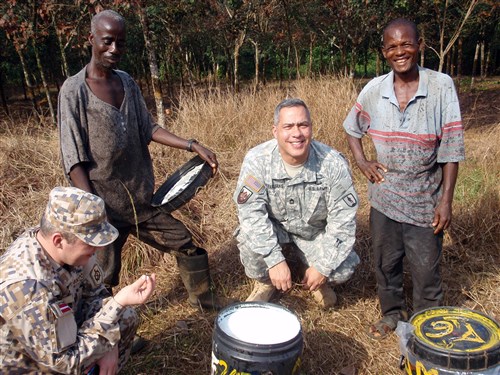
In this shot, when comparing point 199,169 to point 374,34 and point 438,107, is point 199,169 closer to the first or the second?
point 438,107

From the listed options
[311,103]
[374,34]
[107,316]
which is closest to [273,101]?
[311,103]

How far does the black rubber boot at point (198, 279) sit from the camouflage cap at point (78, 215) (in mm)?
1300

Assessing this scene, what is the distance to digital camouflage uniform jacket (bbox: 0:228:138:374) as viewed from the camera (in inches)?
70.3

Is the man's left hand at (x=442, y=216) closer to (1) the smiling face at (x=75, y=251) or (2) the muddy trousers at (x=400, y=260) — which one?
(2) the muddy trousers at (x=400, y=260)

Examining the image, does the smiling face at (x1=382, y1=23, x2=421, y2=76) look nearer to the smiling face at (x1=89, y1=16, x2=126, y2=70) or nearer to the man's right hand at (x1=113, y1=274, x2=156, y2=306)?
the smiling face at (x1=89, y1=16, x2=126, y2=70)

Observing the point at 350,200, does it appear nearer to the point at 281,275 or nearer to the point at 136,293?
the point at 281,275

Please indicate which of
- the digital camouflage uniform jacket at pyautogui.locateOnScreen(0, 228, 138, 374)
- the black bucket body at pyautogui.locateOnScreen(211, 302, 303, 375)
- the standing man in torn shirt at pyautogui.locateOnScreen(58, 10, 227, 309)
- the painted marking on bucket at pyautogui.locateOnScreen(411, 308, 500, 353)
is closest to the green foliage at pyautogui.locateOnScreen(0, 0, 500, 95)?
the standing man in torn shirt at pyautogui.locateOnScreen(58, 10, 227, 309)

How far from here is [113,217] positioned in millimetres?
2859

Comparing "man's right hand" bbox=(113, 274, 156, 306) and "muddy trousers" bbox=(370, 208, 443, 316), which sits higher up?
"man's right hand" bbox=(113, 274, 156, 306)

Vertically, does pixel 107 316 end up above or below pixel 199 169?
below

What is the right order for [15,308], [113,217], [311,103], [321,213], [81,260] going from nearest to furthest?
[15,308] → [81,260] → [113,217] → [321,213] → [311,103]

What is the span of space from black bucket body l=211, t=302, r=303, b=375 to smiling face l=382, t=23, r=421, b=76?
1.42 meters

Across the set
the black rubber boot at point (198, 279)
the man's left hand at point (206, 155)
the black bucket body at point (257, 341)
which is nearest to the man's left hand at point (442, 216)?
the black bucket body at point (257, 341)

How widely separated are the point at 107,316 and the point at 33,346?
1.01 ft
